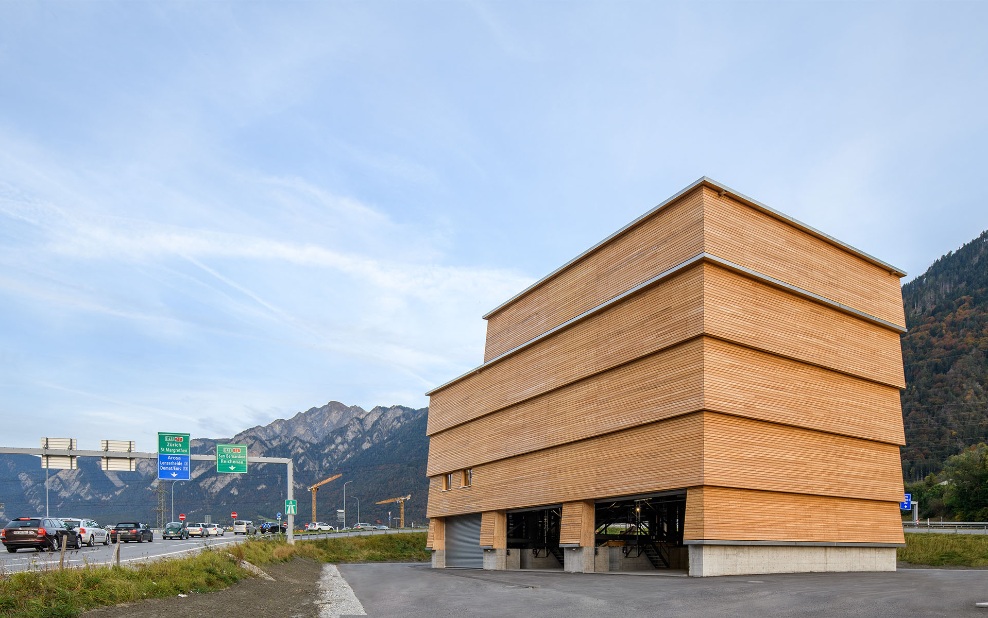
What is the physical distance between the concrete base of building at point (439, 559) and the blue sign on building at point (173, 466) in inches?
737

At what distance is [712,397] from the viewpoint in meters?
29.1

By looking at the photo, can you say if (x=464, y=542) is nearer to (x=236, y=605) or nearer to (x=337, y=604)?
(x=337, y=604)

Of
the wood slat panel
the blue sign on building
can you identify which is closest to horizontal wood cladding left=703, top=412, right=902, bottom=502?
the wood slat panel

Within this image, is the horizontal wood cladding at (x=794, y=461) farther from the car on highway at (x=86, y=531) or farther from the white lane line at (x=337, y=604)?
the car on highway at (x=86, y=531)

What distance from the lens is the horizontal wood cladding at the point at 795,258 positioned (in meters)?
31.6

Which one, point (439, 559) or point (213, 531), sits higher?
point (439, 559)

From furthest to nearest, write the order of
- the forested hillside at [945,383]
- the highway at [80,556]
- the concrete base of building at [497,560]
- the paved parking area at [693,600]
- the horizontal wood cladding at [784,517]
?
the forested hillside at [945,383], the concrete base of building at [497,560], the horizontal wood cladding at [784,517], the highway at [80,556], the paved parking area at [693,600]

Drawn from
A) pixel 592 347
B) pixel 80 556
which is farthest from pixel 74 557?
pixel 592 347

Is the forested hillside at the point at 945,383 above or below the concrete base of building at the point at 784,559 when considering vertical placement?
above

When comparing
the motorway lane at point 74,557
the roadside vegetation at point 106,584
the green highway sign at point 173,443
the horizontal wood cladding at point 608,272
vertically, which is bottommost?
the motorway lane at point 74,557

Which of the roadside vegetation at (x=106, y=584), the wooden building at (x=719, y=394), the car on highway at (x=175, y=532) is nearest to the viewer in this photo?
the roadside vegetation at (x=106, y=584)

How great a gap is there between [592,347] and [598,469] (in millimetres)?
5748

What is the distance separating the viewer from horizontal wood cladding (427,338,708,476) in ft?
98.7

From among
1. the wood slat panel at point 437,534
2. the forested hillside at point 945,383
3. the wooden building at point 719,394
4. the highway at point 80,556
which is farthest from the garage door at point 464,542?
the forested hillside at point 945,383
